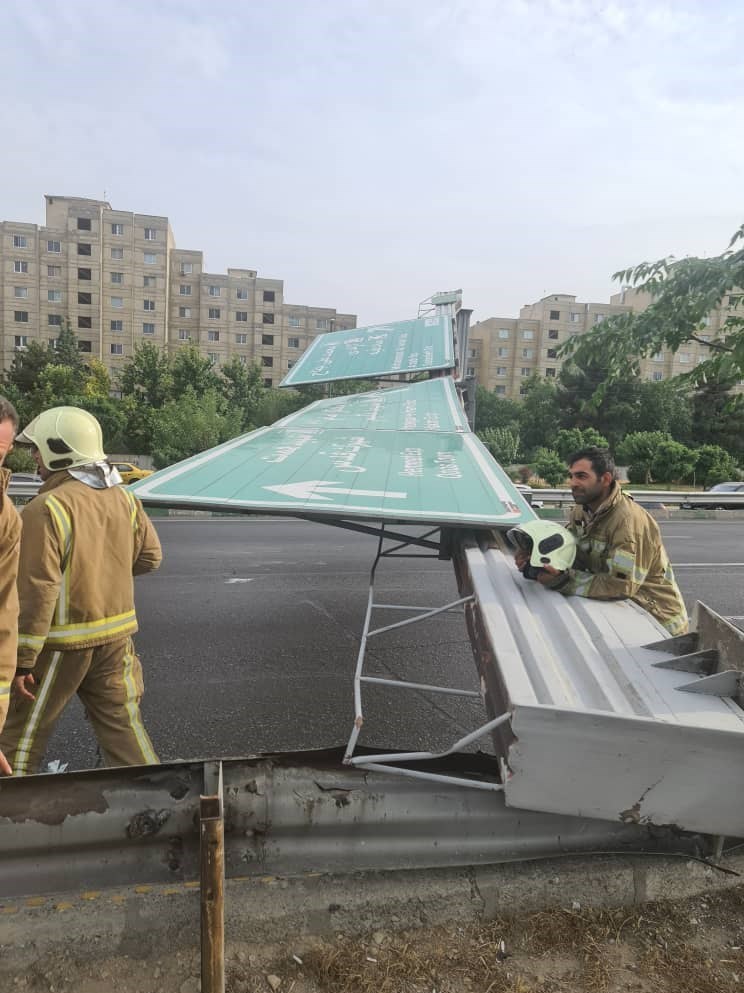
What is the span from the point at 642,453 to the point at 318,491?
33.3 metres

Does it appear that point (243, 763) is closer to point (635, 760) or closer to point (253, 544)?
point (635, 760)

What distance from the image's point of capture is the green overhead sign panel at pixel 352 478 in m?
3.07

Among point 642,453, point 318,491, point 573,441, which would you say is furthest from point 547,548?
point 642,453

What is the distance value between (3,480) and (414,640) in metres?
4.26

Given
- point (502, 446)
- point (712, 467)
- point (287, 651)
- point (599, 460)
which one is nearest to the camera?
point (599, 460)

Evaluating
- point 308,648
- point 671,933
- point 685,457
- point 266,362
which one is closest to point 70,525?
point 671,933

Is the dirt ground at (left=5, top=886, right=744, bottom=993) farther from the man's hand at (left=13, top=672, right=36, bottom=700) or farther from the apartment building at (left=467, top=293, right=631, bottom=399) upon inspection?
the apartment building at (left=467, top=293, right=631, bottom=399)

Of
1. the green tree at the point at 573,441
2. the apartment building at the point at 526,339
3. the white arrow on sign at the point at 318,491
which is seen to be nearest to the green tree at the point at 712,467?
the green tree at the point at 573,441

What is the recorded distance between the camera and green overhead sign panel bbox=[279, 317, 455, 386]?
11180 mm

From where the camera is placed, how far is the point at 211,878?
139 centimetres

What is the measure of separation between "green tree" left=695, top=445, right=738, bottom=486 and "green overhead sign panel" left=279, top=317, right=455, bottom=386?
76.6ft

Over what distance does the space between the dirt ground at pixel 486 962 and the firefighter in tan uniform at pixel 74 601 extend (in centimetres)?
88

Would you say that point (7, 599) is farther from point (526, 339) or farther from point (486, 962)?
point (526, 339)

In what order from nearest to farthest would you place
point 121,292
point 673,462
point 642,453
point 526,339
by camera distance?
point 673,462 → point 642,453 → point 121,292 → point 526,339
